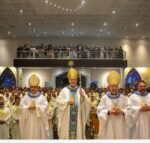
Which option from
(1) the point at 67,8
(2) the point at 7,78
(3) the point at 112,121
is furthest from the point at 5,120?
(2) the point at 7,78

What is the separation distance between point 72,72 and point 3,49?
109ft

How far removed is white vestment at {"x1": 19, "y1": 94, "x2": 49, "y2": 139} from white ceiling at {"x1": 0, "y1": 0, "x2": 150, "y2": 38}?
17.0m

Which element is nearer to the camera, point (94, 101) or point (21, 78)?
point (94, 101)

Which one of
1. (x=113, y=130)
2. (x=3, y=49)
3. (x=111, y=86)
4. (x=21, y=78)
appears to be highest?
(x=3, y=49)

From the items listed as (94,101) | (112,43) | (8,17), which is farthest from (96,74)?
(94,101)

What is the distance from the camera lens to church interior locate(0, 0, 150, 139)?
90.2ft

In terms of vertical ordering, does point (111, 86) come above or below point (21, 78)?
below

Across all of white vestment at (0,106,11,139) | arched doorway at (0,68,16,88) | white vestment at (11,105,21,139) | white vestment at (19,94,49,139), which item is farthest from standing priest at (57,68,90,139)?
arched doorway at (0,68,16,88)

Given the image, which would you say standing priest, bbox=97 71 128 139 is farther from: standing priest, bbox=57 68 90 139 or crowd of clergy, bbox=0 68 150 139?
standing priest, bbox=57 68 90 139

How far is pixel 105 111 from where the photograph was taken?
340 inches

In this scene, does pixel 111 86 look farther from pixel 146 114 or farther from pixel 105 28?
pixel 105 28

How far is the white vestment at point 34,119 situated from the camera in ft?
30.5

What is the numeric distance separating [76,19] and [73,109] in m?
23.1

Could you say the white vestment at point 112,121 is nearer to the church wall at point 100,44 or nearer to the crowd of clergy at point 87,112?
the crowd of clergy at point 87,112
